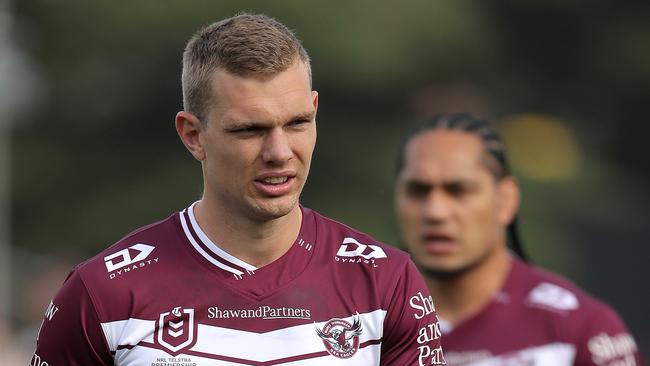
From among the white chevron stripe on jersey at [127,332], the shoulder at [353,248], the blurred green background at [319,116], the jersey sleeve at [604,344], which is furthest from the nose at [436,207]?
the blurred green background at [319,116]

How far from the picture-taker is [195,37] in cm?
522

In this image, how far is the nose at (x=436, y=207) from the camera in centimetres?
775

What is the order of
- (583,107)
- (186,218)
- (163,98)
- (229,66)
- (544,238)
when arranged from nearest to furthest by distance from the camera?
1. (229,66)
2. (186,218)
3. (544,238)
4. (163,98)
5. (583,107)

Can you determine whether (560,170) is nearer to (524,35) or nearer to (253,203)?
(524,35)

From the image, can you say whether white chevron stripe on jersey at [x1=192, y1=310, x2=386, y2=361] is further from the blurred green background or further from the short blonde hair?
the blurred green background

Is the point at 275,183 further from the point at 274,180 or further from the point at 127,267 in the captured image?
the point at 127,267

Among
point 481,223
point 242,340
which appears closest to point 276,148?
point 242,340

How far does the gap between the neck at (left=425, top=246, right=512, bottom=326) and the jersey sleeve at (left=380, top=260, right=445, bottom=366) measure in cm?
255

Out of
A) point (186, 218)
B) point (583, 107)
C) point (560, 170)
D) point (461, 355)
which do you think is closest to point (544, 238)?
point (560, 170)

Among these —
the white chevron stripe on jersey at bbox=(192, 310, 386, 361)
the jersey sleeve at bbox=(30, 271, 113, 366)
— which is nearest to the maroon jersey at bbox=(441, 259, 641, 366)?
the white chevron stripe on jersey at bbox=(192, 310, 386, 361)

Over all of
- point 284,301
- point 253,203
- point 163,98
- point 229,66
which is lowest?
point 163,98

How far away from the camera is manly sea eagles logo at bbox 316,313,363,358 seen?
16.8 feet

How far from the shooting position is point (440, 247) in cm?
777

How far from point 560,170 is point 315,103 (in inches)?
809
